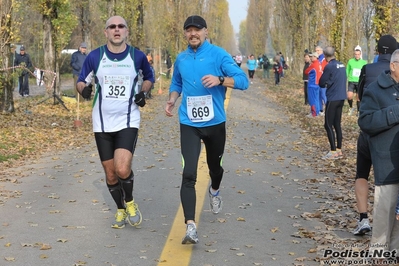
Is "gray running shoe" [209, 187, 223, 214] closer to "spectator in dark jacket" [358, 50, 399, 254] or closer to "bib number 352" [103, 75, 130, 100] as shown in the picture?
"bib number 352" [103, 75, 130, 100]

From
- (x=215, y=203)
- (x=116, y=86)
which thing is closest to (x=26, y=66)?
(x=215, y=203)

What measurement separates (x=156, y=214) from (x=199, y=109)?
65.0 inches

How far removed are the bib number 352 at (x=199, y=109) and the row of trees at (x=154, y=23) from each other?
11.3 metres

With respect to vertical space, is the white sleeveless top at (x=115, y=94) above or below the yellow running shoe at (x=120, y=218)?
above

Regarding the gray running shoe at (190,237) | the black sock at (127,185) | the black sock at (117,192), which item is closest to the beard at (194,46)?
the black sock at (127,185)

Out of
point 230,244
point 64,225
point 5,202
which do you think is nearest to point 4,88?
point 5,202

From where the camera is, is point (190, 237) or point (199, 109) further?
point (199, 109)

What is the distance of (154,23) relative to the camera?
52.1 m

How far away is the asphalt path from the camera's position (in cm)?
634

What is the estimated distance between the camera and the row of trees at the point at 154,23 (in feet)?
63.0

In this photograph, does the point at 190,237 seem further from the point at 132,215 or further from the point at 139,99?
the point at 139,99

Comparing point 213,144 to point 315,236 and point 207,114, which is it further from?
point 315,236

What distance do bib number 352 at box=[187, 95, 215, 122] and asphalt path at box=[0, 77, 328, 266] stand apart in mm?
1188

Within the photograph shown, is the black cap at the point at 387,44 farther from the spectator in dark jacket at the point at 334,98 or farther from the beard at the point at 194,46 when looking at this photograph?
the spectator in dark jacket at the point at 334,98
